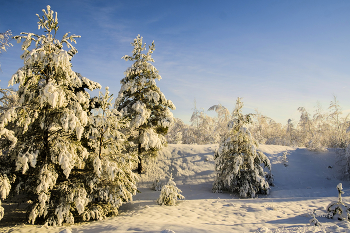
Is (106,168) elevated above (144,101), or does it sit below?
below

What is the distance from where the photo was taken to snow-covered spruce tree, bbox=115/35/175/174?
53.1ft

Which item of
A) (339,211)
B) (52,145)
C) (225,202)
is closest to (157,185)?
(225,202)

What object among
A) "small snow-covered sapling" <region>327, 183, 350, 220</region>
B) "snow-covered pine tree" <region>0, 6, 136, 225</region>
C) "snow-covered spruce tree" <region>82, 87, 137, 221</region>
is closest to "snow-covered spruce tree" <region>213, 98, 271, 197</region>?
"small snow-covered sapling" <region>327, 183, 350, 220</region>

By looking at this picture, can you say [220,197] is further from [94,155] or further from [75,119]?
[75,119]

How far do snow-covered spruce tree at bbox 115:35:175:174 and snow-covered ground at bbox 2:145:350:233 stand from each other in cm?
383

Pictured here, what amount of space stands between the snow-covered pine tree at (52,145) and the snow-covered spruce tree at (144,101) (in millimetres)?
5697

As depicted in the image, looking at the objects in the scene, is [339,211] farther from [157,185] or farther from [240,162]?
[157,185]

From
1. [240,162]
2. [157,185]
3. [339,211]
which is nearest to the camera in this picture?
[339,211]

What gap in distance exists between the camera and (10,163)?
348 inches

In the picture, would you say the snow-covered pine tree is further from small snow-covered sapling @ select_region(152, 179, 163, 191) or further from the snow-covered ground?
small snow-covered sapling @ select_region(152, 179, 163, 191)

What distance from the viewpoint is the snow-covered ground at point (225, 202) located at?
7883 mm

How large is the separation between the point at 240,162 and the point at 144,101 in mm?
8909

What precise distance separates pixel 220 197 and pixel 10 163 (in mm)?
11662

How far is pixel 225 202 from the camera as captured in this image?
39.7 feet
